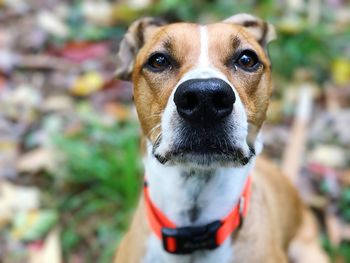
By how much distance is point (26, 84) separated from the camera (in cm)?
504

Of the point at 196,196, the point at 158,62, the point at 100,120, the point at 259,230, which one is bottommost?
the point at 100,120

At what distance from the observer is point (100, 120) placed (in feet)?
15.1

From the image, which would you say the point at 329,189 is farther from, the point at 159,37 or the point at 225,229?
the point at 159,37

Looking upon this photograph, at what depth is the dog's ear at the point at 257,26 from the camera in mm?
3051

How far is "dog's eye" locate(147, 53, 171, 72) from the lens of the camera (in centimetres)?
259

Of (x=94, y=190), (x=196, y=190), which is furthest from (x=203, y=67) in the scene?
(x=94, y=190)

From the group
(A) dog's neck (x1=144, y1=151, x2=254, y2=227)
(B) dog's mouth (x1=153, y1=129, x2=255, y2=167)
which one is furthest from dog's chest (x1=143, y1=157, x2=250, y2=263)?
(B) dog's mouth (x1=153, y1=129, x2=255, y2=167)

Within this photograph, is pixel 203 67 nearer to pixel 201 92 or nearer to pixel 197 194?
pixel 201 92

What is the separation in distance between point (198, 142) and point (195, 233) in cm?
53

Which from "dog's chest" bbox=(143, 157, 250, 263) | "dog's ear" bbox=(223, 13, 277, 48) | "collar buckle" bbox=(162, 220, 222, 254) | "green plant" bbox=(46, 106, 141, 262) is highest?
"dog's ear" bbox=(223, 13, 277, 48)

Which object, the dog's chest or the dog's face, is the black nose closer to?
the dog's face

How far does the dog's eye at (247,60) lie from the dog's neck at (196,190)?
1.41 ft

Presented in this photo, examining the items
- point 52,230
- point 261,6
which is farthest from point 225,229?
point 261,6

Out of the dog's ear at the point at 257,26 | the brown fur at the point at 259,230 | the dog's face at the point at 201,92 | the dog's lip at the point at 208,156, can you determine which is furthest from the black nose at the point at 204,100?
the dog's ear at the point at 257,26
